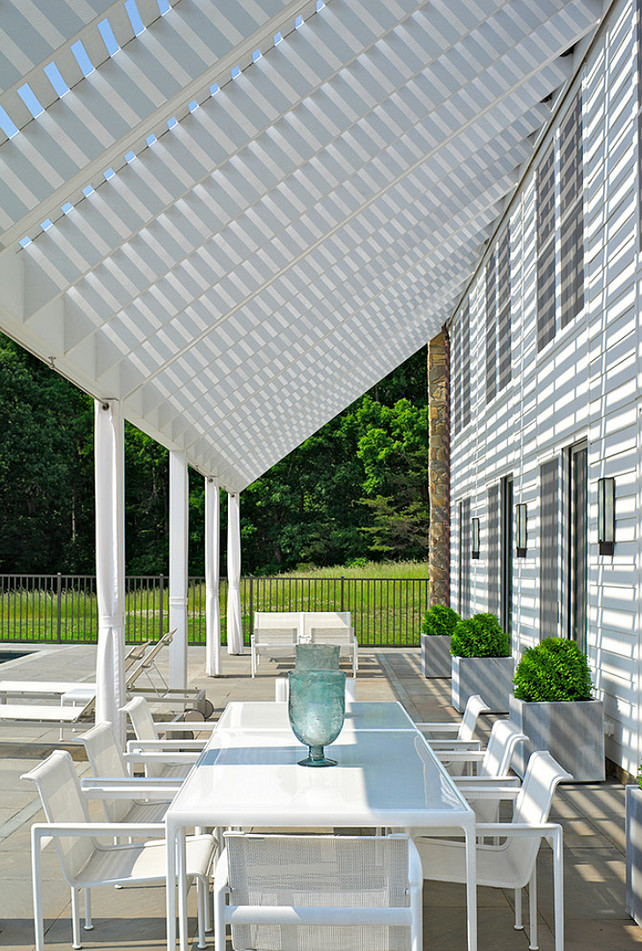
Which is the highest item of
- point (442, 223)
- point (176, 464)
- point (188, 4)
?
point (442, 223)

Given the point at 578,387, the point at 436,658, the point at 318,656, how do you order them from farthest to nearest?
the point at 436,658 < the point at 578,387 < the point at 318,656

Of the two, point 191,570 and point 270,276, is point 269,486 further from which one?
point 270,276

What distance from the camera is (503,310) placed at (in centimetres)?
1229

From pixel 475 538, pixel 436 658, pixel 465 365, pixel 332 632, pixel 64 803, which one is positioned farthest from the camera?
pixel 465 365

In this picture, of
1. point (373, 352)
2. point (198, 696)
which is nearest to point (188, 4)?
point (198, 696)

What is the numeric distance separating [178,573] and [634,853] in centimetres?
715

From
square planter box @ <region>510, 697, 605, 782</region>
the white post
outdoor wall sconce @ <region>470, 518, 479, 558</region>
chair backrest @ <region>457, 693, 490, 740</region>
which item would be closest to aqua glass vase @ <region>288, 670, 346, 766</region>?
chair backrest @ <region>457, 693, 490, 740</region>

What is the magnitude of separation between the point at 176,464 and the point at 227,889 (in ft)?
25.4

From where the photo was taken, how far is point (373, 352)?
44.9 feet

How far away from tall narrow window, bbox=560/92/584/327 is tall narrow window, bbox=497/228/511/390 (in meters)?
2.85

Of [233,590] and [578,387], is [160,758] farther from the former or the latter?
[233,590]

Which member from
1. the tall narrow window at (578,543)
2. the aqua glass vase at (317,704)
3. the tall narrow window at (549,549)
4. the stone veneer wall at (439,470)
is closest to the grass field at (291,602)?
the stone veneer wall at (439,470)

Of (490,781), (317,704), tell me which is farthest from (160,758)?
(490,781)

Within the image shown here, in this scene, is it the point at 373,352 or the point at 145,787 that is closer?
the point at 145,787
